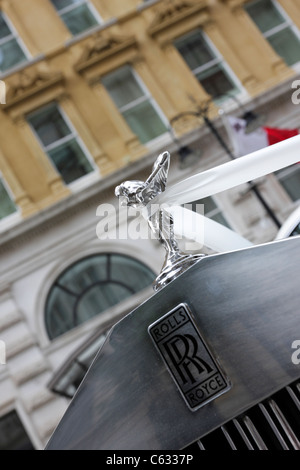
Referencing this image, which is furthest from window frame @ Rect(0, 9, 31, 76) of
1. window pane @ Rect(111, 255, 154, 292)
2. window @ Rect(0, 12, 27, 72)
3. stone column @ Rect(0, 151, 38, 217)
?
window pane @ Rect(111, 255, 154, 292)

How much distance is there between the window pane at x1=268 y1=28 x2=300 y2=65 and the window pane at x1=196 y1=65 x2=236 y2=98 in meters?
0.95

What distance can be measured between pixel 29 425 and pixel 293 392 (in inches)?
295

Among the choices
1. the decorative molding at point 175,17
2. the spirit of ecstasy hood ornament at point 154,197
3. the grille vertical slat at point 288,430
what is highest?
the decorative molding at point 175,17

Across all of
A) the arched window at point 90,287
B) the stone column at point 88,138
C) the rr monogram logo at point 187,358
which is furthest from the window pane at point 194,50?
the rr monogram logo at point 187,358

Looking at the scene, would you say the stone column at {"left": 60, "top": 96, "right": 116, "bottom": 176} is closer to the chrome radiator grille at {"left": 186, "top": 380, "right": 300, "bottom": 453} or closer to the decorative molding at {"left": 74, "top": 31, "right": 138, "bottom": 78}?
the decorative molding at {"left": 74, "top": 31, "right": 138, "bottom": 78}

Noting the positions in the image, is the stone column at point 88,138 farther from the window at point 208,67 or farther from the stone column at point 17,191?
the window at point 208,67

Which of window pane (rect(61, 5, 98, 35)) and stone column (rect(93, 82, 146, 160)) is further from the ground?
window pane (rect(61, 5, 98, 35))

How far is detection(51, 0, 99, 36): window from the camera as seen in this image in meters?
9.45

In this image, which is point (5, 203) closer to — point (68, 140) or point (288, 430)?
point (68, 140)

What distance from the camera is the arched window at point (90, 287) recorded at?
8062 millimetres

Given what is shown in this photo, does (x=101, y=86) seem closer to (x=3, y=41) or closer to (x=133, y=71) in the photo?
(x=133, y=71)

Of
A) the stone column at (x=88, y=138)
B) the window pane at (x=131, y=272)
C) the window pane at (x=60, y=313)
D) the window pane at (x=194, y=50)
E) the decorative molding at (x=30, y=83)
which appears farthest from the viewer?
the window pane at (x=194, y=50)

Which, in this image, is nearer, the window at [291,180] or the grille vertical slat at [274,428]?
the grille vertical slat at [274,428]

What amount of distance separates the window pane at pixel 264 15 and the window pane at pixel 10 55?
143 inches
